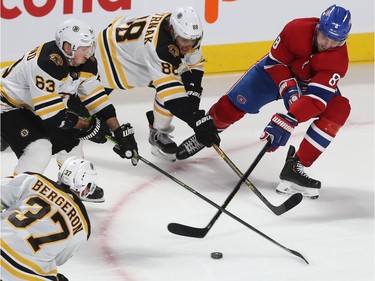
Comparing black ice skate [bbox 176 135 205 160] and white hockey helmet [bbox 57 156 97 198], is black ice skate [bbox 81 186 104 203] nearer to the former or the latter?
black ice skate [bbox 176 135 205 160]

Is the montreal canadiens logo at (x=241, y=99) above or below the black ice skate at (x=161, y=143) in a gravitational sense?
above

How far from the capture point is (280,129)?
169 inches

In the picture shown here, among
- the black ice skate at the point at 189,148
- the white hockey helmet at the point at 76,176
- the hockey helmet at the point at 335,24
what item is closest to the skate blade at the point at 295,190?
the black ice skate at the point at 189,148

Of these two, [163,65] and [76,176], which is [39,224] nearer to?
[76,176]

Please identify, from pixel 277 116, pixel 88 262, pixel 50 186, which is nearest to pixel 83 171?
pixel 50 186

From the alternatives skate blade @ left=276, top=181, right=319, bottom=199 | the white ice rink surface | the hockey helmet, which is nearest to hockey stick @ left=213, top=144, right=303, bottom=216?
the white ice rink surface

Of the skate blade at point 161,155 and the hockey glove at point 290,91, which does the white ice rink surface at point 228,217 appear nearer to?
the skate blade at point 161,155

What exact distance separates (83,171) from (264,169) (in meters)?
1.64

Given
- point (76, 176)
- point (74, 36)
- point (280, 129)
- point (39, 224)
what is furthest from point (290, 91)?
point (39, 224)

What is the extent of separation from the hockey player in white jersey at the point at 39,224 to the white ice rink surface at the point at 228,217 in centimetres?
60

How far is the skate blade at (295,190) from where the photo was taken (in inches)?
181

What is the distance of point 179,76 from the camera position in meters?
4.69

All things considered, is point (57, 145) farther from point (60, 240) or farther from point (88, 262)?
point (60, 240)

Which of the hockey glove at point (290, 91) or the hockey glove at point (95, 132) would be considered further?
the hockey glove at point (290, 91)
